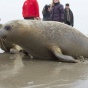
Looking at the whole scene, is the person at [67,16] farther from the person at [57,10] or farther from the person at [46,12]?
the person at [57,10]

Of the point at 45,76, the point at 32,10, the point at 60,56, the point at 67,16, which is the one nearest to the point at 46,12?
the point at 67,16

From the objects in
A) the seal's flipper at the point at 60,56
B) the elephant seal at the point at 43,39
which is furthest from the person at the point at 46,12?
the seal's flipper at the point at 60,56

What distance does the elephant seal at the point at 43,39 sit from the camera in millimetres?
7992

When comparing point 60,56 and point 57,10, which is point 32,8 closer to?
point 57,10

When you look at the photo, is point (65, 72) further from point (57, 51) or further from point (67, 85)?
point (57, 51)

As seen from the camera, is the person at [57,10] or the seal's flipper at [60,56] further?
the person at [57,10]

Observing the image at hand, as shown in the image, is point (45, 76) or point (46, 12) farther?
point (46, 12)

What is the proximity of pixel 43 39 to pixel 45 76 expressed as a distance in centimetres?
258

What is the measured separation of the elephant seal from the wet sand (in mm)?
807

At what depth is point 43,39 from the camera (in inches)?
318

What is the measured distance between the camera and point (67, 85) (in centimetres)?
476

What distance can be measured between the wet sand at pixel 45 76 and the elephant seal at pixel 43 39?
0.81 metres

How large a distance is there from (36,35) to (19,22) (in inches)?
23.9

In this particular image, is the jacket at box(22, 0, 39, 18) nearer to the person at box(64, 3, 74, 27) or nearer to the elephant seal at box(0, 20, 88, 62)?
the person at box(64, 3, 74, 27)
